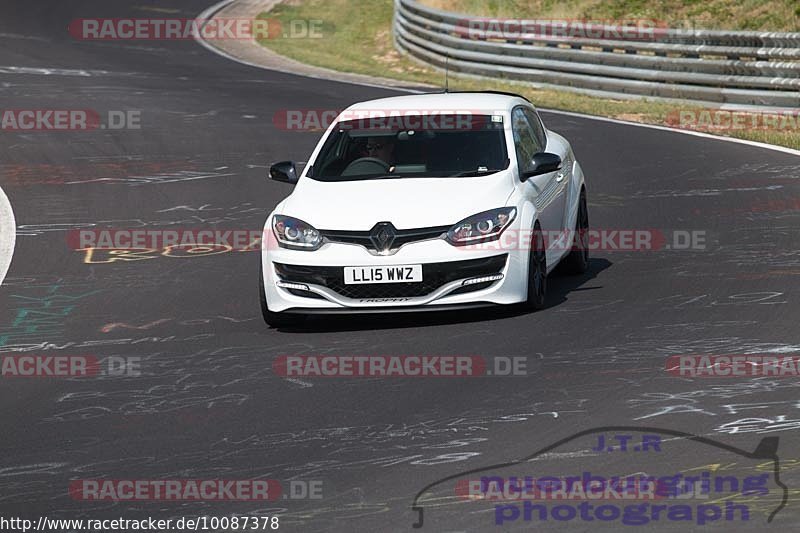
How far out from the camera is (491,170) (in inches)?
456

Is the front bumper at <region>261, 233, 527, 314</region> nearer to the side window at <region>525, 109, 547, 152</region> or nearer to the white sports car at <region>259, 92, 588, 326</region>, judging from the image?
the white sports car at <region>259, 92, 588, 326</region>

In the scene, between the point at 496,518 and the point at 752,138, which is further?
the point at 752,138

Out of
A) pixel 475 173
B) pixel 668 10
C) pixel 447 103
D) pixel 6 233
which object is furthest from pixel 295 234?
pixel 668 10

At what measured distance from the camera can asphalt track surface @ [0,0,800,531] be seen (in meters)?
7.29

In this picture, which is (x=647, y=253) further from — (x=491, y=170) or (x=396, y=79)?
(x=396, y=79)

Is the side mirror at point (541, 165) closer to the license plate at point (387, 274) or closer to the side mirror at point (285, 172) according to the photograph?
the license plate at point (387, 274)

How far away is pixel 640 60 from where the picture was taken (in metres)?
26.0

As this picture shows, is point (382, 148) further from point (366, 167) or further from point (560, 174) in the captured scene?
point (560, 174)

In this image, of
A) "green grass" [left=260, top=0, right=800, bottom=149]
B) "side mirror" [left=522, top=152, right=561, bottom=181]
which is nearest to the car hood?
"side mirror" [left=522, top=152, right=561, bottom=181]

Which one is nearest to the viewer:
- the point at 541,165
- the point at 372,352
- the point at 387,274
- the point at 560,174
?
the point at 372,352

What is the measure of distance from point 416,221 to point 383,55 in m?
24.8

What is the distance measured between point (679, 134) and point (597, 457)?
15.0 meters

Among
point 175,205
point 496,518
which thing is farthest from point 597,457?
point 175,205

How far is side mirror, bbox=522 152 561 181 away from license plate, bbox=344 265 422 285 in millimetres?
1356
